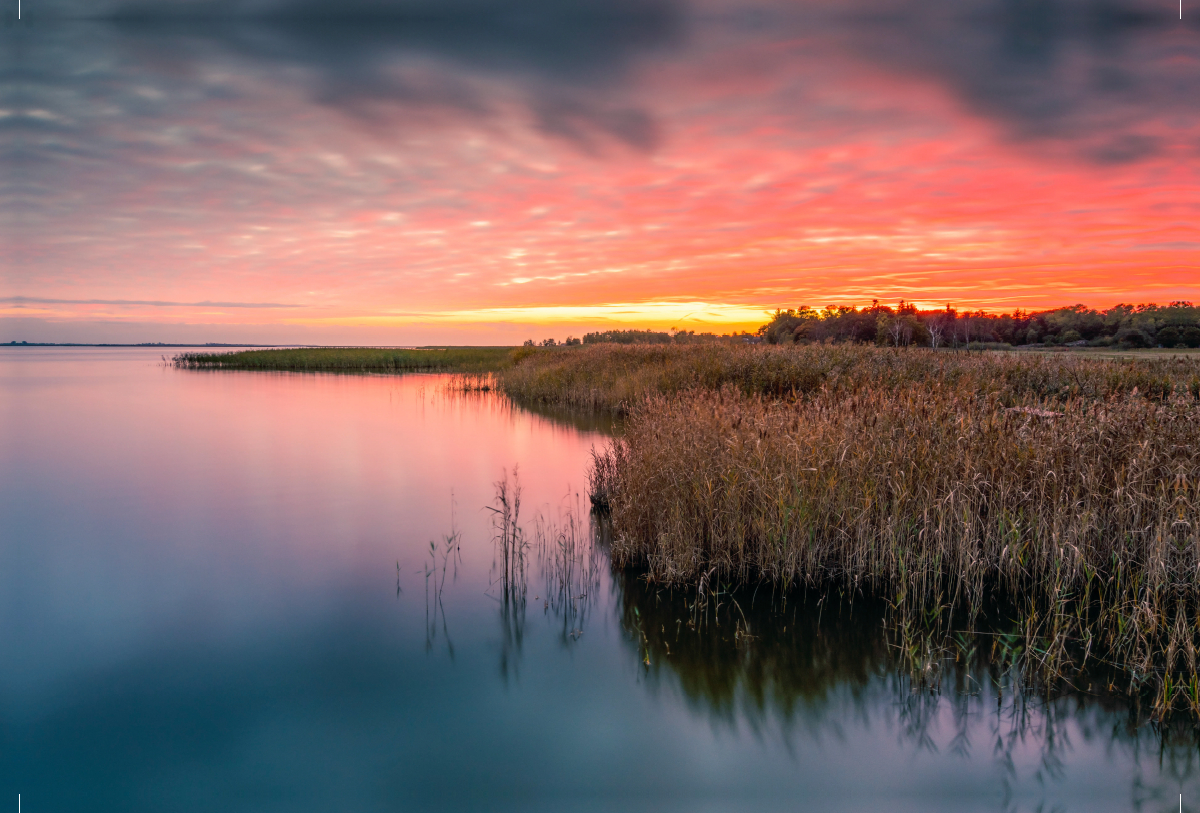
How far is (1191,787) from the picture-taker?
3.92 meters

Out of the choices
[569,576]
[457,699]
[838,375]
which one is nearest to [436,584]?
[569,576]

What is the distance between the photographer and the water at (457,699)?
14.0 ft

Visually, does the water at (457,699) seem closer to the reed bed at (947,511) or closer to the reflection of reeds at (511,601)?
the reflection of reeds at (511,601)

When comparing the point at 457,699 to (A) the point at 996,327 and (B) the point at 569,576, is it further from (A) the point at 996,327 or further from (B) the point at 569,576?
(A) the point at 996,327

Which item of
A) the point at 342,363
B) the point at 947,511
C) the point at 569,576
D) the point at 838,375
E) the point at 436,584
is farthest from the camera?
the point at 342,363

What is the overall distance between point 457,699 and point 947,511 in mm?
5728

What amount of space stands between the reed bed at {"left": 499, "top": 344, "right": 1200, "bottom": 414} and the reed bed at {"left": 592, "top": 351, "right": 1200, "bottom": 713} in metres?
3.16

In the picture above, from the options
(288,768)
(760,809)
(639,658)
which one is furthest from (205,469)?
(760,809)

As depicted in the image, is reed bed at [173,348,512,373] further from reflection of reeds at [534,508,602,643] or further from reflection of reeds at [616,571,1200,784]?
reflection of reeds at [616,571,1200,784]

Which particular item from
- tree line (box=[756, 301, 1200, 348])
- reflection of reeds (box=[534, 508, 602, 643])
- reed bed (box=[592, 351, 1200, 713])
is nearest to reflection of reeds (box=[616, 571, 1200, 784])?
reed bed (box=[592, 351, 1200, 713])

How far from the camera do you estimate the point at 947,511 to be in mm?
6676

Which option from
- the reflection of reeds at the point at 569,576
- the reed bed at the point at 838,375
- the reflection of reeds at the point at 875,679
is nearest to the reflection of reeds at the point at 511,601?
the reflection of reeds at the point at 569,576

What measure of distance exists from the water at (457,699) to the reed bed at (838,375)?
6.11m

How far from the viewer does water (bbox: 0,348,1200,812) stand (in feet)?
14.0
